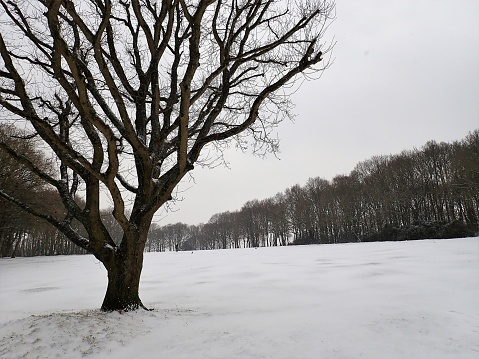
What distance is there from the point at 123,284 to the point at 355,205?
53.1m

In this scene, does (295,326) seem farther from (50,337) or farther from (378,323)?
(50,337)

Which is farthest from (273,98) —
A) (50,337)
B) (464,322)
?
(50,337)

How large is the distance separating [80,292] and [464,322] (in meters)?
8.58

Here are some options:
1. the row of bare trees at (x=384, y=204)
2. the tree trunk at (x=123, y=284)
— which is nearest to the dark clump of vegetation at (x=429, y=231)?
the row of bare trees at (x=384, y=204)

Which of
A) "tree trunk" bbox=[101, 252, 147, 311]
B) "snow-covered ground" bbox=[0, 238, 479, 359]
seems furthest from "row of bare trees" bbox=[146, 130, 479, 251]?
"tree trunk" bbox=[101, 252, 147, 311]

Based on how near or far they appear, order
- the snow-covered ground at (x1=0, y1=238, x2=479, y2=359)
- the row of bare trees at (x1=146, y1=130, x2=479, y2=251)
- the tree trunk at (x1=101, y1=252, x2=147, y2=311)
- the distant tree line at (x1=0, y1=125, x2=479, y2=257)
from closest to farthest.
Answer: the snow-covered ground at (x1=0, y1=238, x2=479, y2=359) → the tree trunk at (x1=101, y1=252, x2=147, y2=311) → the distant tree line at (x1=0, y1=125, x2=479, y2=257) → the row of bare trees at (x1=146, y1=130, x2=479, y2=251)

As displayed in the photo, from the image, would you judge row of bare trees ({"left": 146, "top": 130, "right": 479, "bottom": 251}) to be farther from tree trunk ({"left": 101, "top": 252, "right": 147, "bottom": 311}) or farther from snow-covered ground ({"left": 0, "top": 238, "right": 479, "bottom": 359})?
tree trunk ({"left": 101, "top": 252, "right": 147, "bottom": 311})

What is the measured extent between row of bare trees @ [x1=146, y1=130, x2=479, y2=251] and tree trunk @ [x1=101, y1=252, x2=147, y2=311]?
31.0 meters

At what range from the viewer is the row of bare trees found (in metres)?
34.5

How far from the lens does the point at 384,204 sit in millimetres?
47719

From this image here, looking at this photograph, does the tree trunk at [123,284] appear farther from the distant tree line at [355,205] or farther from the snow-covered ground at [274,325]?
the distant tree line at [355,205]

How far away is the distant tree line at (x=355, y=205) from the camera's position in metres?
26.9

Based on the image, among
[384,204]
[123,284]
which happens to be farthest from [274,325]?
[384,204]

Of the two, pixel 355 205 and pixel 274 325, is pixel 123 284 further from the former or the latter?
pixel 355 205
